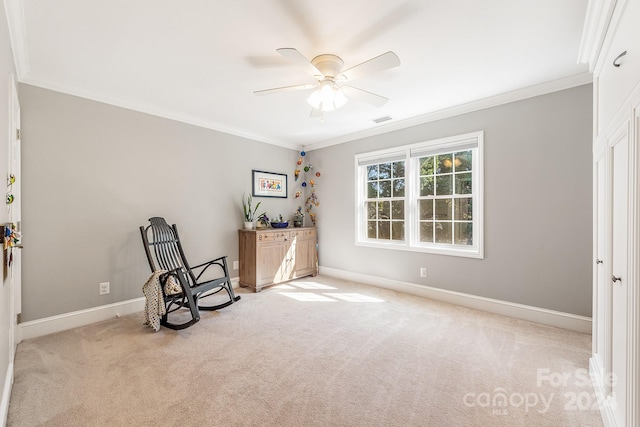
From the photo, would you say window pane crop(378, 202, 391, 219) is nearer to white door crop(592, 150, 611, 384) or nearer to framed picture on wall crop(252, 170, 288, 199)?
framed picture on wall crop(252, 170, 288, 199)

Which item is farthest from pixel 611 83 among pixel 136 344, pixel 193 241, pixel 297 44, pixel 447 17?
pixel 193 241

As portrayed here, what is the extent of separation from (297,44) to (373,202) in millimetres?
2830

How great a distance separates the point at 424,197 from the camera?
3.82 metres

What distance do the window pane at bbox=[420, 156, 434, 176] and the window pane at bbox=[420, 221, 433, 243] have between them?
0.71m

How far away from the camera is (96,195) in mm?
2957

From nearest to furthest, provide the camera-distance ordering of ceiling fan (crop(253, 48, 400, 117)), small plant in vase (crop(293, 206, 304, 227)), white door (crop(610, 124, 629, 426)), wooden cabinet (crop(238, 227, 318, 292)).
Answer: white door (crop(610, 124, 629, 426))
ceiling fan (crop(253, 48, 400, 117))
wooden cabinet (crop(238, 227, 318, 292))
small plant in vase (crop(293, 206, 304, 227))

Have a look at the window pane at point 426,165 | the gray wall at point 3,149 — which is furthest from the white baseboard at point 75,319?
the window pane at point 426,165

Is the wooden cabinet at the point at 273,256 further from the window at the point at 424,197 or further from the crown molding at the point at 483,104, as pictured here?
the crown molding at the point at 483,104

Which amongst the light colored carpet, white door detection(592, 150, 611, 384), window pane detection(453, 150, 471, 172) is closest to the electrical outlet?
the light colored carpet

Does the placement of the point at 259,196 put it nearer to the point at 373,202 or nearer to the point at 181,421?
the point at 373,202

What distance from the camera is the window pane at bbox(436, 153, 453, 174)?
141 inches

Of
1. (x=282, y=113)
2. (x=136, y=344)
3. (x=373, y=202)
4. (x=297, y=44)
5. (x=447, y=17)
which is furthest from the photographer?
(x=373, y=202)

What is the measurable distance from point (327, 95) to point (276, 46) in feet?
1.78

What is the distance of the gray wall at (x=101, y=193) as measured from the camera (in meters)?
2.63
